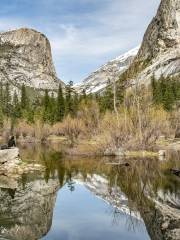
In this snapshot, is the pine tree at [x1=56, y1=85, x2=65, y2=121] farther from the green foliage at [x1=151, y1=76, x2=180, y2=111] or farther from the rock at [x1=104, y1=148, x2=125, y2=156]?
the rock at [x1=104, y1=148, x2=125, y2=156]

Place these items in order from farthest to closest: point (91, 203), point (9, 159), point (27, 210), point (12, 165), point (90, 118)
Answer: point (90, 118), point (9, 159), point (12, 165), point (91, 203), point (27, 210)

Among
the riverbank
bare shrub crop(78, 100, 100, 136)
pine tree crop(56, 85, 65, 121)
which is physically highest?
pine tree crop(56, 85, 65, 121)

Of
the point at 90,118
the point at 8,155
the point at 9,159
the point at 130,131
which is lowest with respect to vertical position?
the point at 9,159

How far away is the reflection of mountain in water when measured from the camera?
62.2 ft

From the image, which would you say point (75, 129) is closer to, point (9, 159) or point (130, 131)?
point (130, 131)

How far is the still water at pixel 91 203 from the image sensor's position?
743 inches

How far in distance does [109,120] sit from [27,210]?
32.2 m

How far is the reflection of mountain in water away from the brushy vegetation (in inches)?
746

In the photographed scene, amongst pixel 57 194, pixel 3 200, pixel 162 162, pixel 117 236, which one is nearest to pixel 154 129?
pixel 162 162

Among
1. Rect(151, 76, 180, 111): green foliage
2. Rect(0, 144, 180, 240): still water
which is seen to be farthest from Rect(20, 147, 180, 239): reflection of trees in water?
Rect(151, 76, 180, 111): green foliage

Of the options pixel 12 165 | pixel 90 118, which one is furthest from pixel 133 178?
pixel 90 118

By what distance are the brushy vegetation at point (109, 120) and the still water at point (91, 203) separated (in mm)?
10368

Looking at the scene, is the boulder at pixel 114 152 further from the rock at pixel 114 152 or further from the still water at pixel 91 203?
the still water at pixel 91 203

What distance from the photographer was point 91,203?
25641 mm
